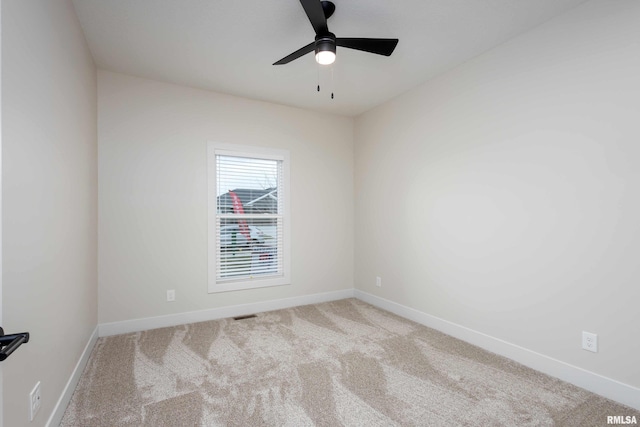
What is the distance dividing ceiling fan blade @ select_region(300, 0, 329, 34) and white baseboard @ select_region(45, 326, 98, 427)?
2689 millimetres

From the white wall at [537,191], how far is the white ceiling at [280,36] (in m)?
0.30

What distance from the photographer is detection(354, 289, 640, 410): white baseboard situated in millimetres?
2002

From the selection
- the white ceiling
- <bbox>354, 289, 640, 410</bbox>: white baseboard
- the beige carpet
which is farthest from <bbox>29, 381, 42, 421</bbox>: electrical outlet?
<bbox>354, 289, 640, 410</bbox>: white baseboard

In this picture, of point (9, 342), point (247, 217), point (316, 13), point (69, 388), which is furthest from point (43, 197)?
point (247, 217)

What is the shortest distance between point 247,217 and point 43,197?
2.35 metres

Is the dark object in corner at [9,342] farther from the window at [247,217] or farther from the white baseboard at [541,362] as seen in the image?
the white baseboard at [541,362]

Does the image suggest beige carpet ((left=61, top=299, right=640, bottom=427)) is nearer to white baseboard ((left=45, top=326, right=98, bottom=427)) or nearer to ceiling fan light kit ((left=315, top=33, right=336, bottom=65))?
white baseboard ((left=45, top=326, right=98, bottom=427))

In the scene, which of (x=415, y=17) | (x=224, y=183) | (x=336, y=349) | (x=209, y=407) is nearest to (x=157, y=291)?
(x=224, y=183)

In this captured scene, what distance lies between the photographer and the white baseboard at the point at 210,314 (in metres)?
3.18

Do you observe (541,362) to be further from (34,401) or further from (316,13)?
(34,401)

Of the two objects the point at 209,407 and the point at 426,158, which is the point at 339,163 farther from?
the point at 209,407

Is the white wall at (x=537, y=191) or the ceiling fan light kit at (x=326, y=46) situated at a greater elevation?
the ceiling fan light kit at (x=326, y=46)

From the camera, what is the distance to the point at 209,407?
1976 millimetres

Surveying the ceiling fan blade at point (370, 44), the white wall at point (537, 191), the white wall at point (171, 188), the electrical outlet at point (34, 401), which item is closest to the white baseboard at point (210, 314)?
the white wall at point (171, 188)
